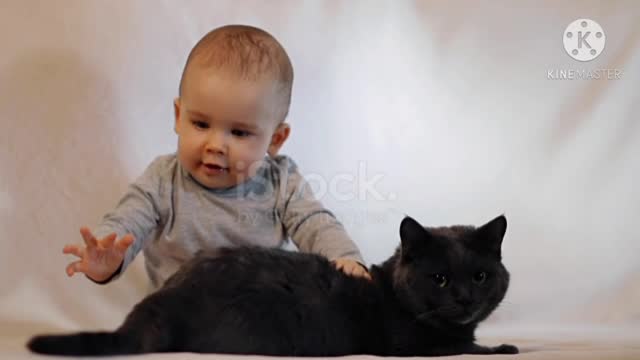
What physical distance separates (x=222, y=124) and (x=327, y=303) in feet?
1.46

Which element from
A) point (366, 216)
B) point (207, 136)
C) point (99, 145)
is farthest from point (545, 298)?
point (99, 145)

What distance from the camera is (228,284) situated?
1337 mm

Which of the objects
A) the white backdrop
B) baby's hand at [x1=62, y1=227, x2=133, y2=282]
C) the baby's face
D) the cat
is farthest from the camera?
the white backdrop

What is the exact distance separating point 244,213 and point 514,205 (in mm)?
702

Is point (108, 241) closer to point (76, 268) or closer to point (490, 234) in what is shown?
point (76, 268)

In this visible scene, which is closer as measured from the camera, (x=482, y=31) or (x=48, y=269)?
(x=48, y=269)

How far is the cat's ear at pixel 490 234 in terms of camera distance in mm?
1415

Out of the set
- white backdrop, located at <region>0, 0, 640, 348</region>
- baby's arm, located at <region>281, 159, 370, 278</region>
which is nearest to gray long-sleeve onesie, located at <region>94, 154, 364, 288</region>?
baby's arm, located at <region>281, 159, 370, 278</region>

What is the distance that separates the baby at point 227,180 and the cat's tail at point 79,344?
0.97 feet

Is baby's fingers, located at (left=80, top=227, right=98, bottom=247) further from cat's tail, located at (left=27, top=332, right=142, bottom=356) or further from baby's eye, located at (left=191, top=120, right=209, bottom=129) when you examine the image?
baby's eye, located at (left=191, top=120, right=209, bottom=129)

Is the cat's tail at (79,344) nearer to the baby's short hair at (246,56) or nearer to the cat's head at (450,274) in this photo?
the cat's head at (450,274)

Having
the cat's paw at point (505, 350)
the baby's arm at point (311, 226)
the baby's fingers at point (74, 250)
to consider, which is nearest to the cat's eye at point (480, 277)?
the cat's paw at point (505, 350)

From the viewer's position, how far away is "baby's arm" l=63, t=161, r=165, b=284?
55.9 inches

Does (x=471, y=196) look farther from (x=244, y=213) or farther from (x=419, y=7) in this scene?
(x=244, y=213)
